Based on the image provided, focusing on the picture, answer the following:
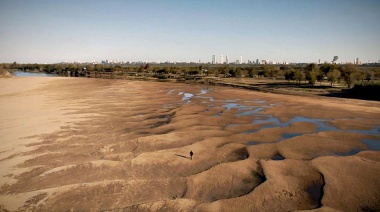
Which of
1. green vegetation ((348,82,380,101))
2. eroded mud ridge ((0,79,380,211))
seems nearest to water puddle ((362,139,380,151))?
Answer: eroded mud ridge ((0,79,380,211))

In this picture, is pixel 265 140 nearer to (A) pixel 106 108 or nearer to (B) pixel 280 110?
(B) pixel 280 110

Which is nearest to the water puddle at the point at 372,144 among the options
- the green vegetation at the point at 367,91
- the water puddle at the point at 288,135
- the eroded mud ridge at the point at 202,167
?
the eroded mud ridge at the point at 202,167

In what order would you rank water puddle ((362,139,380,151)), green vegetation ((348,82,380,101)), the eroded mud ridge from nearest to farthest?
1. the eroded mud ridge
2. water puddle ((362,139,380,151))
3. green vegetation ((348,82,380,101))

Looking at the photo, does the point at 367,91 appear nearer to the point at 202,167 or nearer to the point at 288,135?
the point at 288,135

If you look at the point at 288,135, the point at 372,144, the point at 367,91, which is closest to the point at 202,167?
the point at 288,135

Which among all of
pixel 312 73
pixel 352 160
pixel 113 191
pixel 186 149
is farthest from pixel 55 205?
pixel 312 73

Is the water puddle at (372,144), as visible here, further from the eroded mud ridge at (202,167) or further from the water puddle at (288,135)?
the water puddle at (288,135)

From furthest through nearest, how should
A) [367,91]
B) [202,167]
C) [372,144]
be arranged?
[367,91]
[372,144]
[202,167]

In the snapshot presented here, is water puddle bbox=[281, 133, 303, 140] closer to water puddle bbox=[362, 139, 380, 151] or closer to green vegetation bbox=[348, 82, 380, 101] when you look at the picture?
water puddle bbox=[362, 139, 380, 151]
